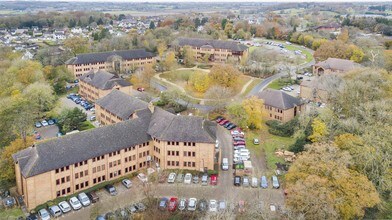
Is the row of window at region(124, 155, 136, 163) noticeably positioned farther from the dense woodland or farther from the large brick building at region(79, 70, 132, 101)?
the large brick building at region(79, 70, 132, 101)

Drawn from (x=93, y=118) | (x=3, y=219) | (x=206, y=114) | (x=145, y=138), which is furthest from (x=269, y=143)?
(x=3, y=219)

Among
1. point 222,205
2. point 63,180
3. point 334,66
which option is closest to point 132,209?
point 63,180

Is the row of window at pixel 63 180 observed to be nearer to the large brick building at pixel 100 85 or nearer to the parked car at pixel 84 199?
the parked car at pixel 84 199

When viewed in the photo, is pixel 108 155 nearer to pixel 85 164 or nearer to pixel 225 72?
pixel 85 164

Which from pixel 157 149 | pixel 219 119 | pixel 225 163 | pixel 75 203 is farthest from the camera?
pixel 219 119

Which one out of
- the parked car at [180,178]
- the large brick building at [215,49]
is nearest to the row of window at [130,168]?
the parked car at [180,178]

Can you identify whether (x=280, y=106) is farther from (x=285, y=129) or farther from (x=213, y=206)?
(x=213, y=206)
